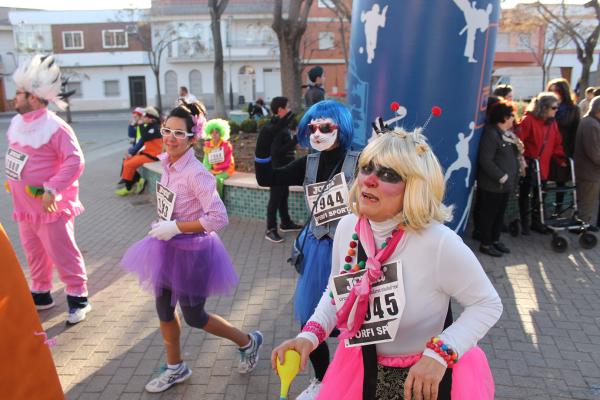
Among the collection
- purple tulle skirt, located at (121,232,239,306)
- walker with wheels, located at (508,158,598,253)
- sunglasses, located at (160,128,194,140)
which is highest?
sunglasses, located at (160,128,194,140)

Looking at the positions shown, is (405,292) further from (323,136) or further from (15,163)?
(15,163)

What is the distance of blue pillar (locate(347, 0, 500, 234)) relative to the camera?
15.3 ft

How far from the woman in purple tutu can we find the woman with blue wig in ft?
1.79

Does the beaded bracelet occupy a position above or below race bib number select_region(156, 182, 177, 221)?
below

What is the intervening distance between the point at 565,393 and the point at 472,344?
2021mm

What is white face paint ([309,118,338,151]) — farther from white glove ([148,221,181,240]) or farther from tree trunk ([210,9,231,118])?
tree trunk ([210,9,231,118])

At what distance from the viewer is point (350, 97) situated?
544cm

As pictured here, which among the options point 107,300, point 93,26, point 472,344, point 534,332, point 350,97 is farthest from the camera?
point 93,26

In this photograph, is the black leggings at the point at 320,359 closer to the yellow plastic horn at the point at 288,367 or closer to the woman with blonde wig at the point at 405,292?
the woman with blonde wig at the point at 405,292

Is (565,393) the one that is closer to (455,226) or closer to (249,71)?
(455,226)

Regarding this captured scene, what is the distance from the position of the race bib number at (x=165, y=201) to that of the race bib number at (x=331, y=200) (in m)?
0.87

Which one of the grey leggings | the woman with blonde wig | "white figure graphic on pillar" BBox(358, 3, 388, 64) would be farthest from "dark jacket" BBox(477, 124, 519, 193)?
the woman with blonde wig

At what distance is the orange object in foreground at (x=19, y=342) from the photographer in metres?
2.19

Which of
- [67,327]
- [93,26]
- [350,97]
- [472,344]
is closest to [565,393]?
[472,344]
